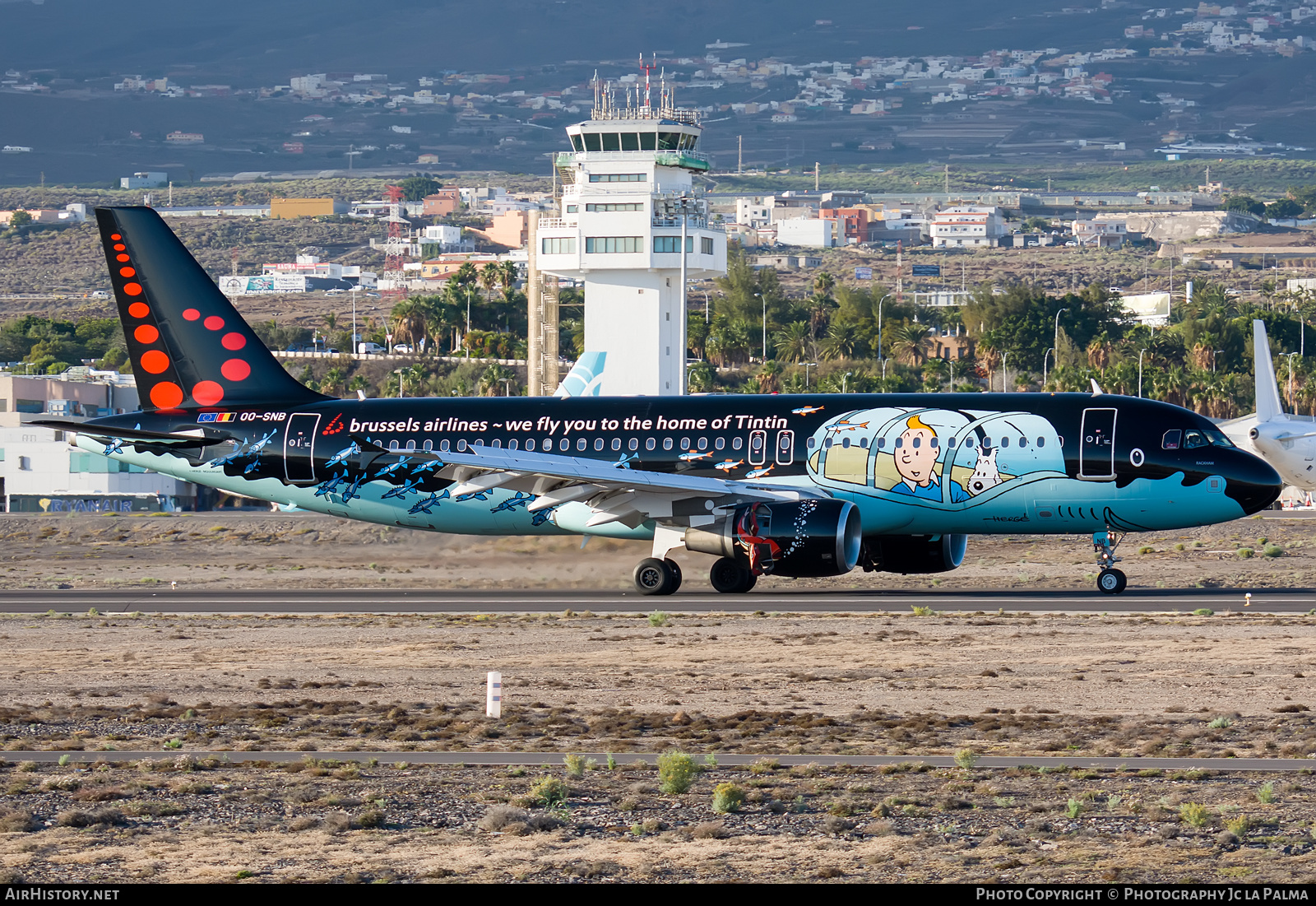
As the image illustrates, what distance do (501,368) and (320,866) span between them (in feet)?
494

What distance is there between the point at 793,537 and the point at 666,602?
140 inches

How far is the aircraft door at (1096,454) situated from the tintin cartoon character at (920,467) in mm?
2630

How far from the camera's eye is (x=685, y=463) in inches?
1578

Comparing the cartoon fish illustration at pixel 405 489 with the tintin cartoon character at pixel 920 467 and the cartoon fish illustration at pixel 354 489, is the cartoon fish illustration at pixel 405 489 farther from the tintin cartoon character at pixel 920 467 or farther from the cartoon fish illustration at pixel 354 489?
the tintin cartoon character at pixel 920 467

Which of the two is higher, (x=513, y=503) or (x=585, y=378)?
(x=585, y=378)

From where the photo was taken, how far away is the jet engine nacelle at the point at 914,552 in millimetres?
40312

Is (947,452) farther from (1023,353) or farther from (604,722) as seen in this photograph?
(1023,353)

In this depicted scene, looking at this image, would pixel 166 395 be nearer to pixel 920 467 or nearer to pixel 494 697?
pixel 920 467

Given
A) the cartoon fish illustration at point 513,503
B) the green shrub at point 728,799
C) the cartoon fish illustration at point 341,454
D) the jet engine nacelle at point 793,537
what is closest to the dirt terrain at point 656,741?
the green shrub at point 728,799

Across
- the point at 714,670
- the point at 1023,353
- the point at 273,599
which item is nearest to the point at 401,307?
the point at 1023,353

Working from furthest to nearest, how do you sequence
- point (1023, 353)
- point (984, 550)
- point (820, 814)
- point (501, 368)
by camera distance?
point (1023, 353) → point (501, 368) → point (984, 550) → point (820, 814)

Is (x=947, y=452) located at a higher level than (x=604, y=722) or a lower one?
higher

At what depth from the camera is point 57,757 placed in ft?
62.9

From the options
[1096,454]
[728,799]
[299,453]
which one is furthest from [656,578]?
[728,799]
